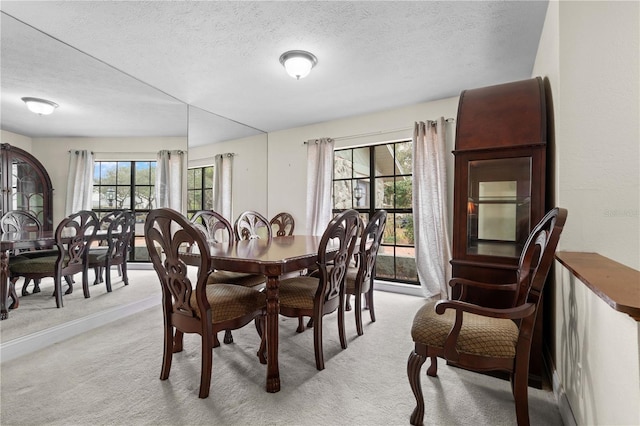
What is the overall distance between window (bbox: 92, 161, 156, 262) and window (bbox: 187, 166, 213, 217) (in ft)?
1.78

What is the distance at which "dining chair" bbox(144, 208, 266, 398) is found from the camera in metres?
1.54

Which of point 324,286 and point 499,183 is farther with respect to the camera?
point 499,183

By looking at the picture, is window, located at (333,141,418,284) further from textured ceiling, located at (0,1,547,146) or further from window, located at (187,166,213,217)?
window, located at (187,166,213,217)

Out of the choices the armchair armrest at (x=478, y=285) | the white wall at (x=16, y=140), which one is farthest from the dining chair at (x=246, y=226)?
the armchair armrest at (x=478, y=285)

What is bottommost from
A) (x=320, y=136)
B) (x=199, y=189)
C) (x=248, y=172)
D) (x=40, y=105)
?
(x=199, y=189)

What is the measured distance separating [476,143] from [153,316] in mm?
3294

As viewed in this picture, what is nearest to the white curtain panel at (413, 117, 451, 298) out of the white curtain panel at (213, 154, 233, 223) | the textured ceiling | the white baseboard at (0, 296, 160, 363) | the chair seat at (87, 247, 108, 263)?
the textured ceiling

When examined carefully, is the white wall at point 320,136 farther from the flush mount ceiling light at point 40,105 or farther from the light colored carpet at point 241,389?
the flush mount ceiling light at point 40,105

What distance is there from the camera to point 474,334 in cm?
136

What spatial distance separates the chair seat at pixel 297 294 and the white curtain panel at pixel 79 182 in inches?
84.4

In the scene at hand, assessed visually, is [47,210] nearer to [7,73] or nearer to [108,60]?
[7,73]

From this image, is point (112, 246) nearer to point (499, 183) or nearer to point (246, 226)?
point (246, 226)

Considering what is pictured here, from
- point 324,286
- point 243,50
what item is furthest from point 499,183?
point 243,50

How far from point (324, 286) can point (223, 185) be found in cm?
317
